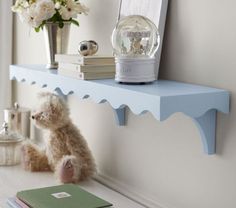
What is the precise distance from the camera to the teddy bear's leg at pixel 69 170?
4.73ft

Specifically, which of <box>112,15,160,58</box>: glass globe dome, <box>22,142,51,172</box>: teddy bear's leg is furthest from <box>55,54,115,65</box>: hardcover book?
<box>22,142,51,172</box>: teddy bear's leg

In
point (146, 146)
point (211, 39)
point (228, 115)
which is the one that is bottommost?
point (146, 146)

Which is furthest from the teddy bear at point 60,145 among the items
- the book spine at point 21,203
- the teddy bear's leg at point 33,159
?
the book spine at point 21,203

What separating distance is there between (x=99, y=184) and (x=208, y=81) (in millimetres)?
571

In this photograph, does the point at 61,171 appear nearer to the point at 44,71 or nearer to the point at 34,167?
the point at 34,167

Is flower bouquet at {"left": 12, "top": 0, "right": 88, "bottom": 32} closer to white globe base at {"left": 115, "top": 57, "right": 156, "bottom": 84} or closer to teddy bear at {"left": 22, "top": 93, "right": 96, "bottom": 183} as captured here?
teddy bear at {"left": 22, "top": 93, "right": 96, "bottom": 183}

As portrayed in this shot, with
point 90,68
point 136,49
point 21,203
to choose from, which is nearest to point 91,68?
point 90,68

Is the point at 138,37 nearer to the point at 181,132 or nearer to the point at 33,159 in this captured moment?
the point at 181,132

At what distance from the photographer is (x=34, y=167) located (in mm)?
Answer: 1605

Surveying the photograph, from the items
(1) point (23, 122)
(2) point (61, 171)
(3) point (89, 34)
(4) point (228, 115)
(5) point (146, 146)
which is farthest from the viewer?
(1) point (23, 122)

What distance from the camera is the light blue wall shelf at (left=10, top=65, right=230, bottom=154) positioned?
3.17 ft

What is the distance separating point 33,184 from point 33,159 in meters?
0.16

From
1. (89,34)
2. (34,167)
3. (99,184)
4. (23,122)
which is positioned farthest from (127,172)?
(23,122)

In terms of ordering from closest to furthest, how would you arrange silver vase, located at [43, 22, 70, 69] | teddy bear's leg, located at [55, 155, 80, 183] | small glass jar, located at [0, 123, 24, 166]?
teddy bear's leg, located at [55, 155, 80, 183] < silver vase, located at [43, 22, 70, 69] < small glass jar, located at [0, 123, 24, 166]
